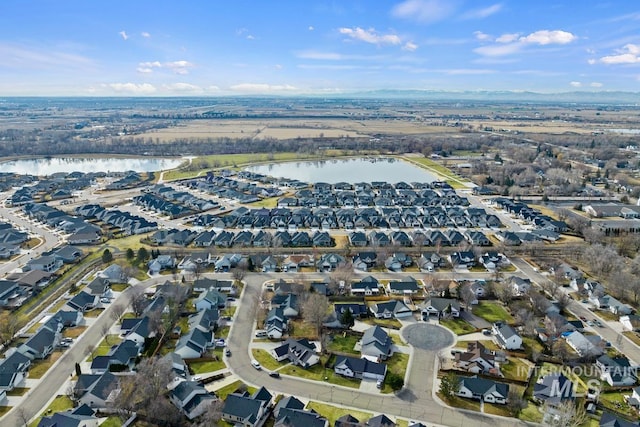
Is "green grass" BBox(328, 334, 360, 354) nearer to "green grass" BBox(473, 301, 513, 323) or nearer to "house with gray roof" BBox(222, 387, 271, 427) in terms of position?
"house with gray roof" BBox(222, 387, 271, 427)

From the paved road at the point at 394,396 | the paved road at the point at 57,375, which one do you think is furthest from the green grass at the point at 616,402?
the paved road at the point at 57,375

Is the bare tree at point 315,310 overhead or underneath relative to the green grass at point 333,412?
overhead

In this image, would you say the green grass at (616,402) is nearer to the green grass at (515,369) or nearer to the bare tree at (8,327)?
the green grass at (515,369)

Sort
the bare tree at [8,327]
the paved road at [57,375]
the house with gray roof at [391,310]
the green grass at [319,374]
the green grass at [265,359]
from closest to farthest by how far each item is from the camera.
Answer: the paved road at [57,375]
the green grass at [319,374]
the green grass at [265,359]
the bare tree at [8,327]
the house with gray roof at [391,310]

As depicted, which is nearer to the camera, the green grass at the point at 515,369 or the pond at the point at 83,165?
the green grass at the point at 515,369

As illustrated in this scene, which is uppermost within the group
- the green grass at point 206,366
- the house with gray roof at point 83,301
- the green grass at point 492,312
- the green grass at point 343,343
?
the house with gray roof at point 83,301

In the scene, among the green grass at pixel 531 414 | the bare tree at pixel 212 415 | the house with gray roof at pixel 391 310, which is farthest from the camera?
the house with gray roof at pixel 391 310

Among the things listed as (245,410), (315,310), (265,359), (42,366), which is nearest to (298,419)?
(245,410)

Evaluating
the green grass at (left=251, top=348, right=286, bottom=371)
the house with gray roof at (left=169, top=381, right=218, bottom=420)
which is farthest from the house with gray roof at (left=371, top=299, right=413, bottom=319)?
the house with gray roof at (left=169, top=381, right=218, bottom=420)
